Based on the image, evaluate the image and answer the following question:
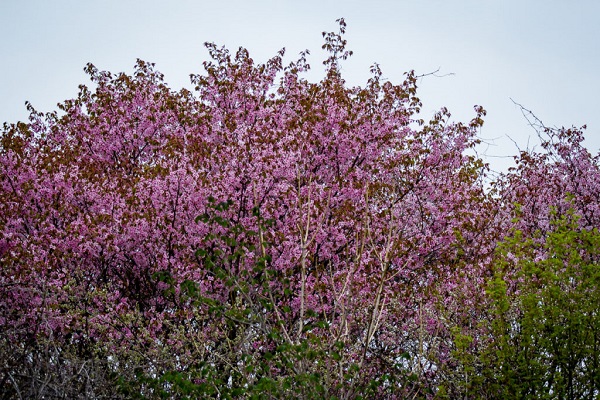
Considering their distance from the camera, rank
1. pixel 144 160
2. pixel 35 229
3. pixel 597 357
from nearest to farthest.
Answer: pixel 597 357 → pixel 35 229 → pixel 144 160

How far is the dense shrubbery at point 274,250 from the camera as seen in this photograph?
9117mm

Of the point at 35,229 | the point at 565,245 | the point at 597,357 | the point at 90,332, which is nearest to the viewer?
the point at 597,357

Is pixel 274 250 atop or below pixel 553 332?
atop

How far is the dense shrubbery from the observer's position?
9.12m

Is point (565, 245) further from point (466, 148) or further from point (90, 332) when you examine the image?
point (90, 332)

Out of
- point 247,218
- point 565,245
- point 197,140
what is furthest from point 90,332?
point 565,245

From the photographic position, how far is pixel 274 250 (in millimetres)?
12664

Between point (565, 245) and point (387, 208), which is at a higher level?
point (387, 208)

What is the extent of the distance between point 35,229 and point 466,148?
10330 mm

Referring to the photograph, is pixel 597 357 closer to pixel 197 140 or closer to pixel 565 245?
pixel 565 245

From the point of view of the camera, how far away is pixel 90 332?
40.4 feet

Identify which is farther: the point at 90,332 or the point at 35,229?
the point at 35,229

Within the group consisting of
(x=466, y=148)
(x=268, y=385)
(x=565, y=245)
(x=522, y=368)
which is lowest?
(x=268, y=385)

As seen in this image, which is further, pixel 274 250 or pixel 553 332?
pixel 274 250
